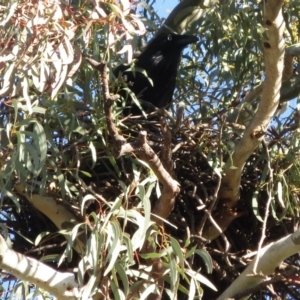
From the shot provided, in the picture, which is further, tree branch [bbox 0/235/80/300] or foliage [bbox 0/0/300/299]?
foliage [bbox 0/0/300/299]

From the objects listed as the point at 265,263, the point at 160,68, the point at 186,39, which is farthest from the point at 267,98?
the point at 160,68

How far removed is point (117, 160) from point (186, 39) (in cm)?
108

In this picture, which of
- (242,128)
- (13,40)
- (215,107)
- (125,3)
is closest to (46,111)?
(13,40)

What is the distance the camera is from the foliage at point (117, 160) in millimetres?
2371

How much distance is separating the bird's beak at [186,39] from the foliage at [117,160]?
23cm

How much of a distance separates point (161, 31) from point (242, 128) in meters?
1.12

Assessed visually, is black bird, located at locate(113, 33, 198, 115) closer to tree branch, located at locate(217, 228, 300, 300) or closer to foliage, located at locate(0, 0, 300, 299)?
foliage, located at locate(0, 0, 300, 299)

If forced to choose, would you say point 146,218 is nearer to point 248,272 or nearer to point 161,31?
point 248,272

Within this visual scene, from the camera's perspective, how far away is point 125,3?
2.40 metres

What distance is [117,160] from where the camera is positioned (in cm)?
304

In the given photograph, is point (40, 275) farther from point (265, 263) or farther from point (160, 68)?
point (160, 68)

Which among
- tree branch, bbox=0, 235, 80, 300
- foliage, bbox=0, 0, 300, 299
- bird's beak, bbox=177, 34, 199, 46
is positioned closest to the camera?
tree branch, bbox=0, 235, 80, 300

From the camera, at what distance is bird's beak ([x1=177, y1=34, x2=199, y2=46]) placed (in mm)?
3879

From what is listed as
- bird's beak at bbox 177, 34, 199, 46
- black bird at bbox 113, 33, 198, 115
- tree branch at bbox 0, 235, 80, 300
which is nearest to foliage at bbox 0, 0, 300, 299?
tree branch at bbox 0, 235, 80, 300
